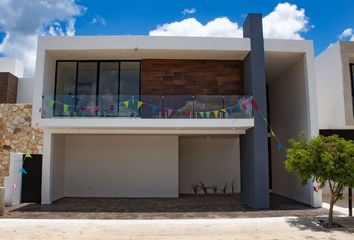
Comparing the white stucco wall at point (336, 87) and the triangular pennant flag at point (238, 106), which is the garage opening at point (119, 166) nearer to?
the triangular pennant flag at point (238, 106)

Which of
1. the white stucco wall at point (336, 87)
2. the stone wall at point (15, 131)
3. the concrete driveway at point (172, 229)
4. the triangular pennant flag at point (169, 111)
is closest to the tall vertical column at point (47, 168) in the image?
the stone wall at point (15, 131)

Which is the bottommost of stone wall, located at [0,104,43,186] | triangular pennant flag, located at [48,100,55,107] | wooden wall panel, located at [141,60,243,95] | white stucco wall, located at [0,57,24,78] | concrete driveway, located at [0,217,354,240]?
concrete driveway, located at [0,217,354,240]

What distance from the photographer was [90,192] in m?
15.5

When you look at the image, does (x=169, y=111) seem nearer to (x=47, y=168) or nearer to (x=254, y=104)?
(x=254, y=104)

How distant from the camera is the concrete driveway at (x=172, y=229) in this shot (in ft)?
27.5

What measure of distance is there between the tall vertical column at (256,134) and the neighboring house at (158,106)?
0.04 m

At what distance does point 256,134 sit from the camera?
12.5 metres

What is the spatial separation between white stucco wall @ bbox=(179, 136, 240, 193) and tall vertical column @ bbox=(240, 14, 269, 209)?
3.76m

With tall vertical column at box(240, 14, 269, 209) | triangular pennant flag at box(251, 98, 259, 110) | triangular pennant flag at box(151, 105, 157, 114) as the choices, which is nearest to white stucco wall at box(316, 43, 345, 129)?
tall vertical column at box(240, 14, 269, 209)

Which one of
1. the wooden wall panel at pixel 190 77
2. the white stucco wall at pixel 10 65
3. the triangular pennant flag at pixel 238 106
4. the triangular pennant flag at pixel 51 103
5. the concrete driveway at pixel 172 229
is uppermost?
the white stucco wall at pixel 10 65

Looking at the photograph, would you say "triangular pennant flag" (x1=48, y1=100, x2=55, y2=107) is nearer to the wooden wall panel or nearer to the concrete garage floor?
the wooden wall panel

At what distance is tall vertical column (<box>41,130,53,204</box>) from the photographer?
13.2 metres

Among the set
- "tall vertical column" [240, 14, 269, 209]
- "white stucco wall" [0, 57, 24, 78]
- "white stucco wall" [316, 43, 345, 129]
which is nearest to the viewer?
"tall vertical column" [240, 14, 269, 209]

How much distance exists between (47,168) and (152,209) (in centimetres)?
483
